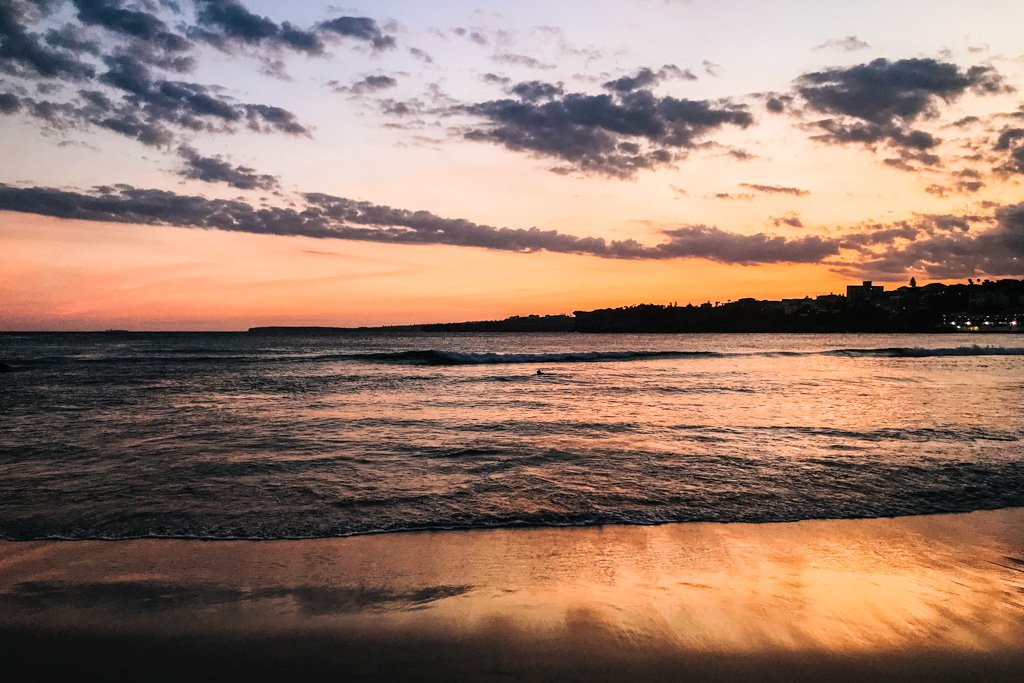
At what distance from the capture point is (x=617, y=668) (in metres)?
3.91

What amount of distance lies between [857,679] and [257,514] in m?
6.73

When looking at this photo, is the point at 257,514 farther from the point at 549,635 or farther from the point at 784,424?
the point at 784,424

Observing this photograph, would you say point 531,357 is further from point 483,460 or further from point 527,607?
point 527,607

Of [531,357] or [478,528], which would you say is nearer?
[478,528]

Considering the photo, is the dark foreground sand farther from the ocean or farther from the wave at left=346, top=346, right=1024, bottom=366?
the wave at left=346, top=346, right=1024, bottom=366

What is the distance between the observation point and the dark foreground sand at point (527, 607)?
156 inches

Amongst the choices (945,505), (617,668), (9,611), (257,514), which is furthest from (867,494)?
(9,611)

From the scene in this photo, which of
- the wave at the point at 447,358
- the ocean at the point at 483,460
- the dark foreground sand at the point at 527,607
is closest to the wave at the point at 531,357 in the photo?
the wave at the point at 447,358

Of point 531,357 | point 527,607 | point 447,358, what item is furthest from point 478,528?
point 531,357

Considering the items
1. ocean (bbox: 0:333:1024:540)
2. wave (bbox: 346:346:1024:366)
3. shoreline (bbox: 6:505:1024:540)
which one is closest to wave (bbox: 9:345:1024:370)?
wave (bbox: 346:346:1024:366)

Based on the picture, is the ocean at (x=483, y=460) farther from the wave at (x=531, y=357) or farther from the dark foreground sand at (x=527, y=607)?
the wave at (x=531, y=357)

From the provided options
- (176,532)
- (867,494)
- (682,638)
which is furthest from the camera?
(867,494)

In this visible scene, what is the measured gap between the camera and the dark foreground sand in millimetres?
3973

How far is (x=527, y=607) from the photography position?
479 centimetres
